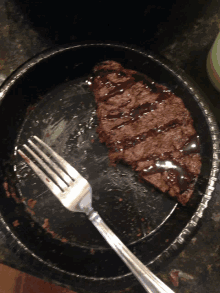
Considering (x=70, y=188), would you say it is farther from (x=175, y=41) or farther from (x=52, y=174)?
(x=175, y=41)

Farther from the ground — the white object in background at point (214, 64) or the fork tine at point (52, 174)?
the fork tine at point (52, 174)

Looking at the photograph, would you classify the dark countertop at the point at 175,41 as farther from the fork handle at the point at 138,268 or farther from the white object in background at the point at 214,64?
the fork handle at the point at 138,268

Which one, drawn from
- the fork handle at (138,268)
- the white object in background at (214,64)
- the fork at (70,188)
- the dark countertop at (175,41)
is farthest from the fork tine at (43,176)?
the white object in background at (214,64)

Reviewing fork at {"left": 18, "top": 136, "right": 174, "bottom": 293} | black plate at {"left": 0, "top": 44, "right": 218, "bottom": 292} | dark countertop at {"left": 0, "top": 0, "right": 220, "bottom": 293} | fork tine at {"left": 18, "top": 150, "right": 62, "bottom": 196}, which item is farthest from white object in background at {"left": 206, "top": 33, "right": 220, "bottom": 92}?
fork tine at {"left": 18, "top": 150, "right": 62, "bottom": 196}

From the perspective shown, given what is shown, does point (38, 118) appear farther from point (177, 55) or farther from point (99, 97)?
point (177, 55)

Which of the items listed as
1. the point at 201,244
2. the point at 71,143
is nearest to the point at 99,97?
the point at 71,143

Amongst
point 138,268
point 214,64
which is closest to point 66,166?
point 138,268

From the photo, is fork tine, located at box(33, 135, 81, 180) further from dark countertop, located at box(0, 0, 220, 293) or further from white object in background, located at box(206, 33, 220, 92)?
white object in background, located at box(206, 33, 220, 92)
